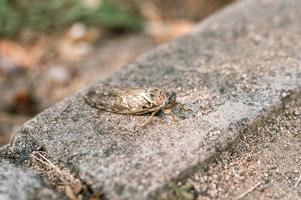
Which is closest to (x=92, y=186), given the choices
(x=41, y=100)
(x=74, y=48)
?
(x=41, y=100)

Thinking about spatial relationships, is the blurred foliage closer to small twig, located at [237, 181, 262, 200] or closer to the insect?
the insect

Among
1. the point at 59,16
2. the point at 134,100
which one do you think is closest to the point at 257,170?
the point at 134,100

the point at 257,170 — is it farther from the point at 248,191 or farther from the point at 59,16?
the point at 59,16

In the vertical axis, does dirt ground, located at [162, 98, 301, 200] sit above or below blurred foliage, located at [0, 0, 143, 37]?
below

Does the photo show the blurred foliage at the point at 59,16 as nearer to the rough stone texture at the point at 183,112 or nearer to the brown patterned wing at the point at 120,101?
the rough stone texture at the point at 183,112

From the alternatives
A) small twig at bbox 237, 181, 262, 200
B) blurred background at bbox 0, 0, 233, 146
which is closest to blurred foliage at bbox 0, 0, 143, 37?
blurred background at bbox 0, 0, 233, 146

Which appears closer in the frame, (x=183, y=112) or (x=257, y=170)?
(x=257, y=170)
